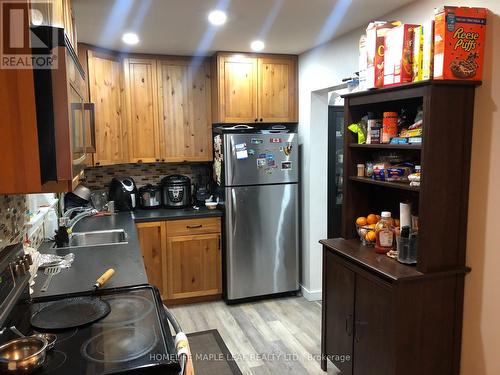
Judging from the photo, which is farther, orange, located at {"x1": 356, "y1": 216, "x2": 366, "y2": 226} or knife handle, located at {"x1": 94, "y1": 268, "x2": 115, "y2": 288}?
orange, located at {"x1": 356, "y1": 216, "x2": 366, "y2": 226}

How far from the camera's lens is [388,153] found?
256 cm

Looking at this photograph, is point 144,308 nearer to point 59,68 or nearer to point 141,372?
point 141,372

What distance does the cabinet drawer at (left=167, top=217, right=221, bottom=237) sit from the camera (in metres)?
3.73

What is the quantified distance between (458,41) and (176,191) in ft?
9.10

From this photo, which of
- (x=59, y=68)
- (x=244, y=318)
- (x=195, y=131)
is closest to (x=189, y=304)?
(x=244, y=318)

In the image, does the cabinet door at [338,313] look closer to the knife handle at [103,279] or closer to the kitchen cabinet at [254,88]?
the knife handle at [103,279]

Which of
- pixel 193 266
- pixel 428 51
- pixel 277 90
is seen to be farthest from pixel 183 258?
pixel 428 51

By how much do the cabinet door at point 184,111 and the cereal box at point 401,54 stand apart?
2189 millimetres

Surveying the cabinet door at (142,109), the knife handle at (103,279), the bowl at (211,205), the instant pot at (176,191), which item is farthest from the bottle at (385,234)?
the cabinet door at (142,109)

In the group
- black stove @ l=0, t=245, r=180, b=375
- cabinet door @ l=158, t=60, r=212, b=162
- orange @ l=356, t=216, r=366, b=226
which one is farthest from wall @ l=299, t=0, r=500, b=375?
cabinet door @ l=158, t=60, r=212, b=162

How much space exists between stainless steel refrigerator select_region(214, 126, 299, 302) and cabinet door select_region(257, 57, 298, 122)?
0.18 meters

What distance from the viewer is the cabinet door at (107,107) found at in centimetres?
347

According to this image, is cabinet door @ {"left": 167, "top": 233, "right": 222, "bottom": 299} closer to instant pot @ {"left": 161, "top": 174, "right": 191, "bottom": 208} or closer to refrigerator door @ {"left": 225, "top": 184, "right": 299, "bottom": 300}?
refrigerator door @ {"left": 225, "top": 184, "right": 299, "bottom": 300}

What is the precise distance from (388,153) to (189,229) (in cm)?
198
